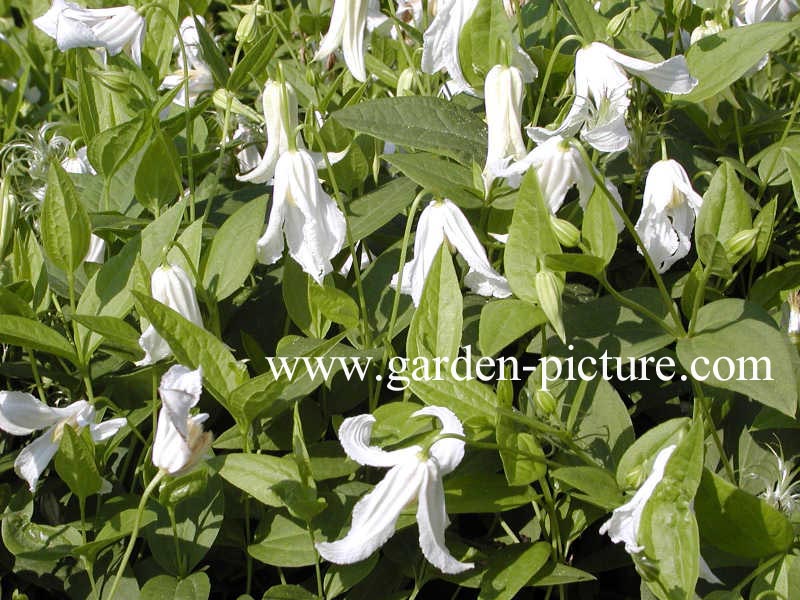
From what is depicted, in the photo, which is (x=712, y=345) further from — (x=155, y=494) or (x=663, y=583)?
(x=155, y=494)

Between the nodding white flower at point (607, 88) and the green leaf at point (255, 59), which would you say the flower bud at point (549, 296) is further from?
the green leaf at point (255, 59)

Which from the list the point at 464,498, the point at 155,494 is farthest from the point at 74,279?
the point at 464,498

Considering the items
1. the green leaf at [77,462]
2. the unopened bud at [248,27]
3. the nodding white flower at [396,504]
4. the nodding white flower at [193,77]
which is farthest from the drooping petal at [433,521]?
the nodding white flower at [193,77]

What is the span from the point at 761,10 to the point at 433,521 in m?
0.98

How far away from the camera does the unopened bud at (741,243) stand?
3.54 feet

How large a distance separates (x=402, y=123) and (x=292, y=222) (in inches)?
7.4

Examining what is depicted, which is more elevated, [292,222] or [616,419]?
[292,222]

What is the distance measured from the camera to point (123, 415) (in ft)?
3.92

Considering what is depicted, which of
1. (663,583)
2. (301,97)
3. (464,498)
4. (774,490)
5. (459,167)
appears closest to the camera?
(663,583)

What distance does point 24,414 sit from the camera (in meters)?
1.09

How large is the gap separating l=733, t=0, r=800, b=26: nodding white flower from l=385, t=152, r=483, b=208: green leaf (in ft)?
1.75

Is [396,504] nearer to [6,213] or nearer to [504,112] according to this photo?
[504,112]

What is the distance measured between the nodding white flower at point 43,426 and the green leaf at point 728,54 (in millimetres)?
810

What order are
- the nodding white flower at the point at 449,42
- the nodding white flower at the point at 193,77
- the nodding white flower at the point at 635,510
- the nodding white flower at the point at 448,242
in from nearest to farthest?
the nodding white flower at the point at 635,510, the nodding white flower at the point at 448,242, the nodding white flower at the point at 449,42, the nodding white flower at the point at 193,77
